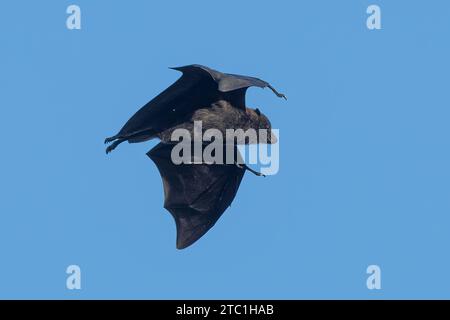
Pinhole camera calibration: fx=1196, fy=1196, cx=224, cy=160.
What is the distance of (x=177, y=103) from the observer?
2458 cm

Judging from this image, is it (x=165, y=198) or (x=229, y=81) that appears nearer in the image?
(x=229, y=81)

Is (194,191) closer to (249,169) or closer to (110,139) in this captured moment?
(249,169)

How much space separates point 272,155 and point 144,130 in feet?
8.89

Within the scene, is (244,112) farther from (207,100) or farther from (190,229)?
(190,229)

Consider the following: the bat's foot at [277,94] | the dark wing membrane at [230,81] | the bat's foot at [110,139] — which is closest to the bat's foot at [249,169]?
the bat's foot at [277,94]

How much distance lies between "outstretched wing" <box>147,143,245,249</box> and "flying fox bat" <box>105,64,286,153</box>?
0.98 m

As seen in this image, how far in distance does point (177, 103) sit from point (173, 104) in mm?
89

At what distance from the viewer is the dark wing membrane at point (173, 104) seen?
24.3 m

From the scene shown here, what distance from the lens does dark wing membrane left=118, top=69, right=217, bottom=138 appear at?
79.9 feet

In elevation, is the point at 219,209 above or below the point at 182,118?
below

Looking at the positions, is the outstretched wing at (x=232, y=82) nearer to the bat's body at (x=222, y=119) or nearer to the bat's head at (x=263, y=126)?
the bat's body at (x=222, y=119)

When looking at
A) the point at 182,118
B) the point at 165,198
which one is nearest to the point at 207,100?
the point at 182,118

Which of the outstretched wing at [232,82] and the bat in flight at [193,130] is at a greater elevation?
the outstretched wing at [232,82]

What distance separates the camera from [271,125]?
82.0 ft
